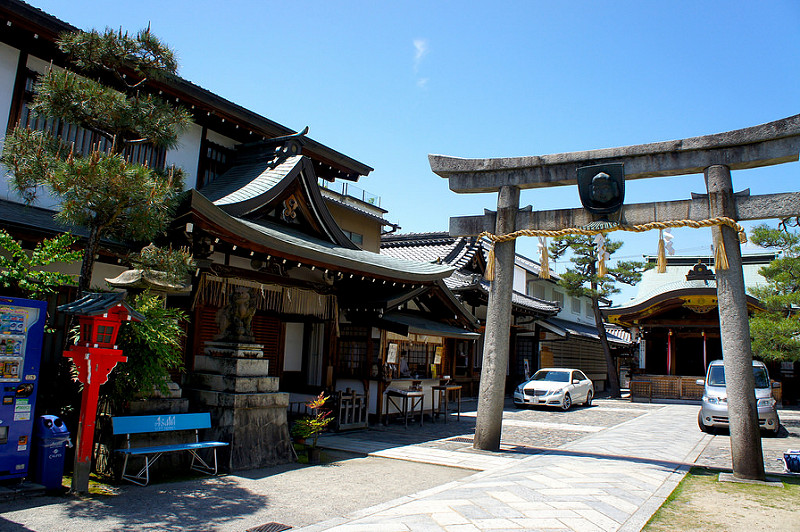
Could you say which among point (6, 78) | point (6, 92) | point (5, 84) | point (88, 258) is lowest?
point (88, 258)

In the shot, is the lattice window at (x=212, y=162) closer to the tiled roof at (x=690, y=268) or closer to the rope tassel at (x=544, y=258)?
the rope tassel at (x=544, y=258)

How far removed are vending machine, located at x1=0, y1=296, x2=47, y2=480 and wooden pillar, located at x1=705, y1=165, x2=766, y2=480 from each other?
9312 millimetres

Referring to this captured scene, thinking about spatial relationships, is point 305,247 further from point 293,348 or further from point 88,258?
point 293,348

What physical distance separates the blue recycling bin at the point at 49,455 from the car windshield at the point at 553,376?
17994mm

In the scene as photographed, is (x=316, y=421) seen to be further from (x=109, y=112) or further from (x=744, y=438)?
(x=744, y=438)

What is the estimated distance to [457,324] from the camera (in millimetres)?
17172

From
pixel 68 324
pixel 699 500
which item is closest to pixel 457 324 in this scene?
pixel 699 500

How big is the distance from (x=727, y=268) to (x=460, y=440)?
6.17 metres

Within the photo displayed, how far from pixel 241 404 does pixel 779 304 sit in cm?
1488

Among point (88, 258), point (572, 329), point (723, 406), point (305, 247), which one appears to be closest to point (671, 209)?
point (305, 247)

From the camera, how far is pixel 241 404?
26.9 feet

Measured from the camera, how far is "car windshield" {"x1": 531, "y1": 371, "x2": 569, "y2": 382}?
70.7ft

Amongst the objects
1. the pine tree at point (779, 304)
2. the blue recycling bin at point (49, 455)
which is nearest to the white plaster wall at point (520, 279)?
the pine tree at point (779, 304)

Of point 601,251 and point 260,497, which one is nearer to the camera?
point 260,497
